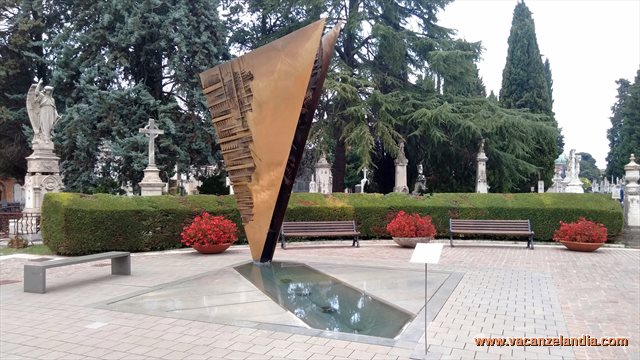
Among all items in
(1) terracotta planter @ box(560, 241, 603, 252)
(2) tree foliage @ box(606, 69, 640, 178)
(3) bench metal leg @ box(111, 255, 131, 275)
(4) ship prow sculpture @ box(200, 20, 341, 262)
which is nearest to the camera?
(4) ship prow sculpture @ box(200, 20, 341, 262)

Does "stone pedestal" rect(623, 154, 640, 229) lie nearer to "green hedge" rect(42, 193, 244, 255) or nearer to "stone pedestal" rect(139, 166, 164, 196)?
"green hedge" rect(42, 193, 244, 255)

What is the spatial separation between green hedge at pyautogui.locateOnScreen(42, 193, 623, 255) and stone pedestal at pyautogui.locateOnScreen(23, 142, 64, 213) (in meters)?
6.47

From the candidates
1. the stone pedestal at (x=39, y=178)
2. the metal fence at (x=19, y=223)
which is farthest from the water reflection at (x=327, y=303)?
the stone pedestal at (x=39, y=178)

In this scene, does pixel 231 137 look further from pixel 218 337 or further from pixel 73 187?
pixel 73 187

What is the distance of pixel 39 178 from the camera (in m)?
16.9

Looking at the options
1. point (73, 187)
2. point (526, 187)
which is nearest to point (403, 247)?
point (73, 187)

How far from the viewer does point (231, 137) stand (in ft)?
28.4

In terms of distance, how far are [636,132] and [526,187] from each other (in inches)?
713

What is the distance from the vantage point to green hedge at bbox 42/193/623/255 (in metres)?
10.9

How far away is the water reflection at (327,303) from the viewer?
16.4ft

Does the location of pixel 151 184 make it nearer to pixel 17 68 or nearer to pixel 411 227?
pixel 411 227

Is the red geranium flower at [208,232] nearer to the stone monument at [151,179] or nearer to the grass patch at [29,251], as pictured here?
the grass patch at [29,251]

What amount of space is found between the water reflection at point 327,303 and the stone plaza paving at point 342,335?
0.28m

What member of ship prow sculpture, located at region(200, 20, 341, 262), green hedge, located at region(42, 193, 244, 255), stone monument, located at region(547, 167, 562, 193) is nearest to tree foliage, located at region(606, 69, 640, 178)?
stone monument, located at region(547, 167, 562, 193)
